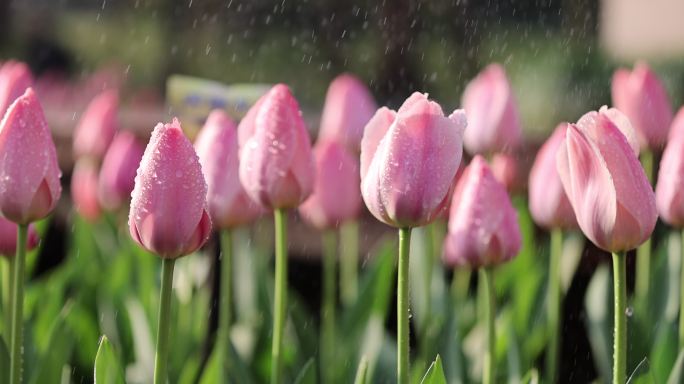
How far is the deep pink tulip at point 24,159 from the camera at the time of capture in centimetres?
87

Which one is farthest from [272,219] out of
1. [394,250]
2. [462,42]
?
[462,42]

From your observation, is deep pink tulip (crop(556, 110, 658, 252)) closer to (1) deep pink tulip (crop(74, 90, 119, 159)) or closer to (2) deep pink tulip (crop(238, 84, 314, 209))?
(2) deep pink tulip (crop(238, 84, 314, 209))

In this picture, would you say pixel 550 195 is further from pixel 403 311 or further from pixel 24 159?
pixel 24 159

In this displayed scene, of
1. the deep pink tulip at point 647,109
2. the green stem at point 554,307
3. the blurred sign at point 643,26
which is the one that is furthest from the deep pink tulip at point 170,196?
the blurred sign at point 643,26

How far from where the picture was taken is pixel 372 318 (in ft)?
4.53

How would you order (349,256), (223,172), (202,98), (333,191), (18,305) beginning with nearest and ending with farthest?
(18,305)
(223,172)
(202,98)
(333,191)
(349,256)

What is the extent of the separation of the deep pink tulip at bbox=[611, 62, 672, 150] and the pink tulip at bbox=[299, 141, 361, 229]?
1.19ft

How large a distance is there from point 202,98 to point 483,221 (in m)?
0.40

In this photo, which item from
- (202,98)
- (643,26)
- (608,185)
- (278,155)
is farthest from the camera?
(643,26)

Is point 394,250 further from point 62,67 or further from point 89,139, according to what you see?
point 62,67

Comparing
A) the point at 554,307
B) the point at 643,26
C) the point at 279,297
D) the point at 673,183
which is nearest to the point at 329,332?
the point at 554,307

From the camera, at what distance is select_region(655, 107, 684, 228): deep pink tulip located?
41.1 inches

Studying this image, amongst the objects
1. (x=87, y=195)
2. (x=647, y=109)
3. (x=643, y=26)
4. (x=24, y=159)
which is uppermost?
(x=643, y=26)

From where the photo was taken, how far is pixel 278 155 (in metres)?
1.02
